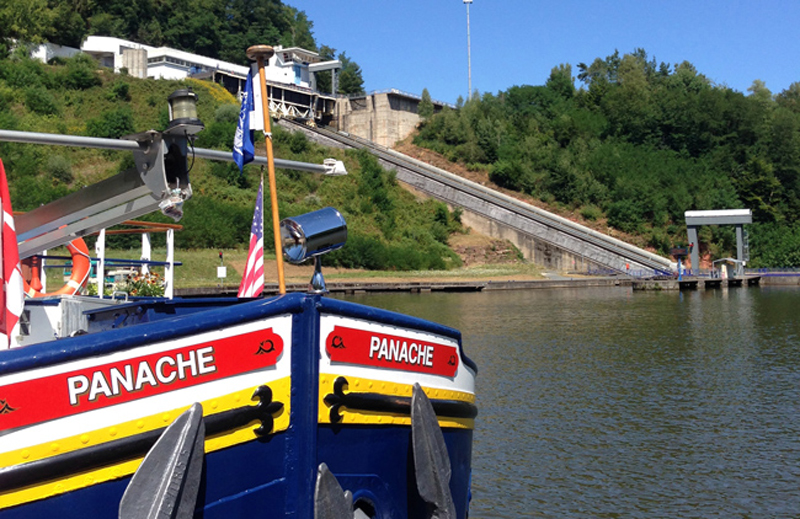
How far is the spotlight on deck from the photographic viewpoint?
534cm

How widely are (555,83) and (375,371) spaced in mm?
99793

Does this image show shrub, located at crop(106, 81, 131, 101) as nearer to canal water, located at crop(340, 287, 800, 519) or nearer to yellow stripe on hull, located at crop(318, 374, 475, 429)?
canal water, located at crop(340, 287, 800, 519)

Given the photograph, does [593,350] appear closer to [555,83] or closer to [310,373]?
[310,373]

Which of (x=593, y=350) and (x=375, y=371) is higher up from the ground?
(x=375, y=371)

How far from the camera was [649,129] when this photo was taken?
275ft

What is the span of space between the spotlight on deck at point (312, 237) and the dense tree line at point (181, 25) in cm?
8158

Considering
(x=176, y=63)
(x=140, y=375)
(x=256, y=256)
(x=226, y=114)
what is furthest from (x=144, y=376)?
(x=176, y=63)

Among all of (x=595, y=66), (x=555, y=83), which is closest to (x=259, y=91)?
(x=555, y=83)

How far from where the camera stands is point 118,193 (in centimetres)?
607

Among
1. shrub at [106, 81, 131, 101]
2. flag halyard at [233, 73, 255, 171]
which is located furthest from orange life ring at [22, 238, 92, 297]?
shrub at [106, 81, 131, 101]

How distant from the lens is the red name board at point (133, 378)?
169 inches

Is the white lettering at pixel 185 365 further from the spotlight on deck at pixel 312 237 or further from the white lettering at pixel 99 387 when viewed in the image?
the spotlight on deck at pixel 312 237

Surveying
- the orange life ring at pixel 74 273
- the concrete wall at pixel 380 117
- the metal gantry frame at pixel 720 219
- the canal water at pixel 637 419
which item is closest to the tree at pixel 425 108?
the concrete wall at pixel 380 117

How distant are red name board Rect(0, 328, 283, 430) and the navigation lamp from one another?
5.41 ft
